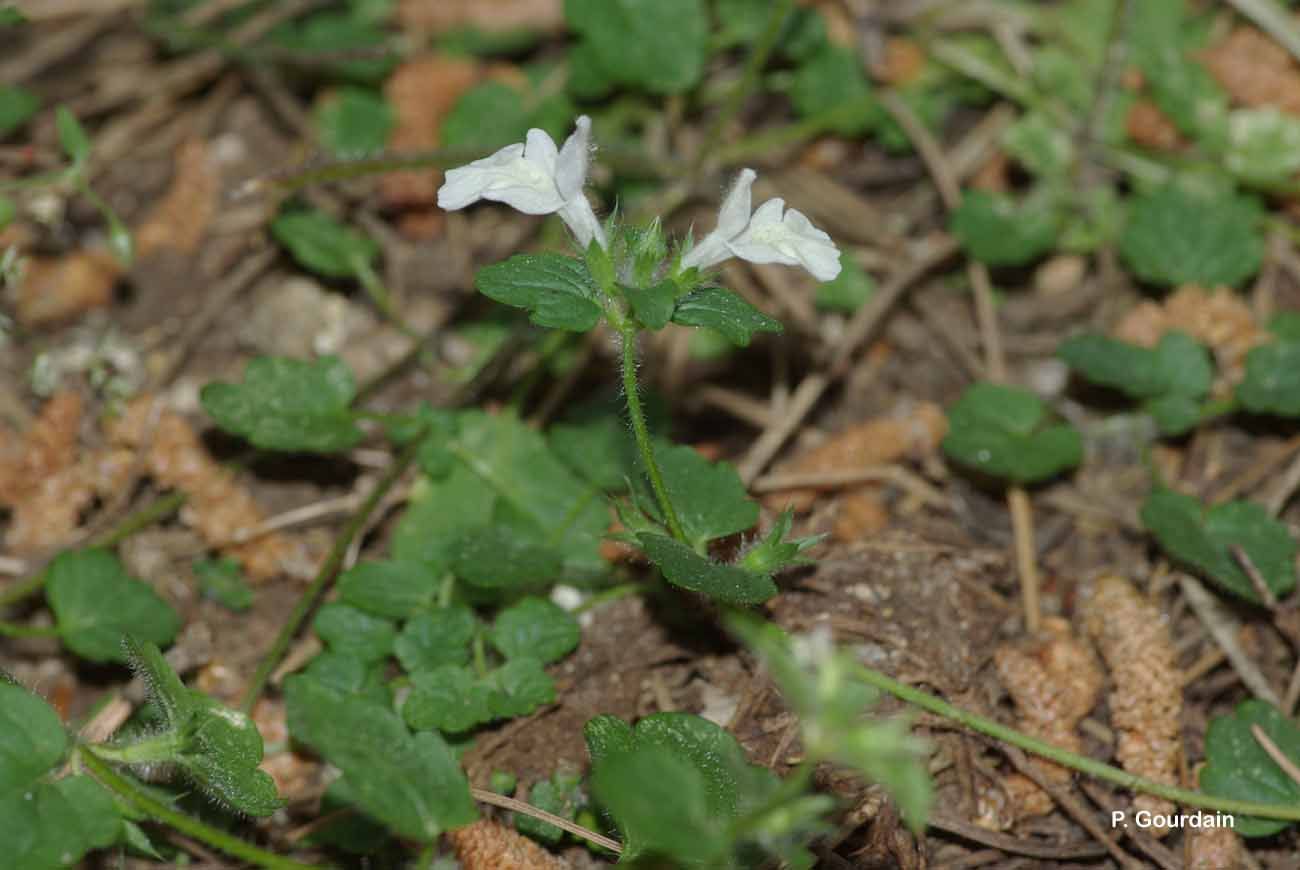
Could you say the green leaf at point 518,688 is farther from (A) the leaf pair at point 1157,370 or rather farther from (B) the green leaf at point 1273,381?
(B) the green leaf at point 1273,381

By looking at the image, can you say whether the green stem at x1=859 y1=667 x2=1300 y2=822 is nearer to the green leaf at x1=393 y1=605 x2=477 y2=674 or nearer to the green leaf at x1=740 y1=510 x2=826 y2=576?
the green leaf at x1=740 y1=510 x2=826 y2=576

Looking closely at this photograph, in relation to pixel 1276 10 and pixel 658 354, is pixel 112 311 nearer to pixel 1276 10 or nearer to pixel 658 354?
pixel 658 354

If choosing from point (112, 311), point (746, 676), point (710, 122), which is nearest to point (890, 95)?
point (710, 122)

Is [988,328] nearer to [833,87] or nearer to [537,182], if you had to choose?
[833,87]

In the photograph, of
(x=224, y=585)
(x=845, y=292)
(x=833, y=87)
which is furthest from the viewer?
(x=833, y=87)

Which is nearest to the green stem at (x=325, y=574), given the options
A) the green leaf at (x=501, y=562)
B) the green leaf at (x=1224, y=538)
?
the green leaf at (x=501, y=562)

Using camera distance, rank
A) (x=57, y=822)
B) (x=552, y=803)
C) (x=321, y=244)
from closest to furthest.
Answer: (x=57, y=822) → (x=552, y=803) → (x=321, y=244)

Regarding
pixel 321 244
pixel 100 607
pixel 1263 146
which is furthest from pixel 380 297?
pixel 1263 146
